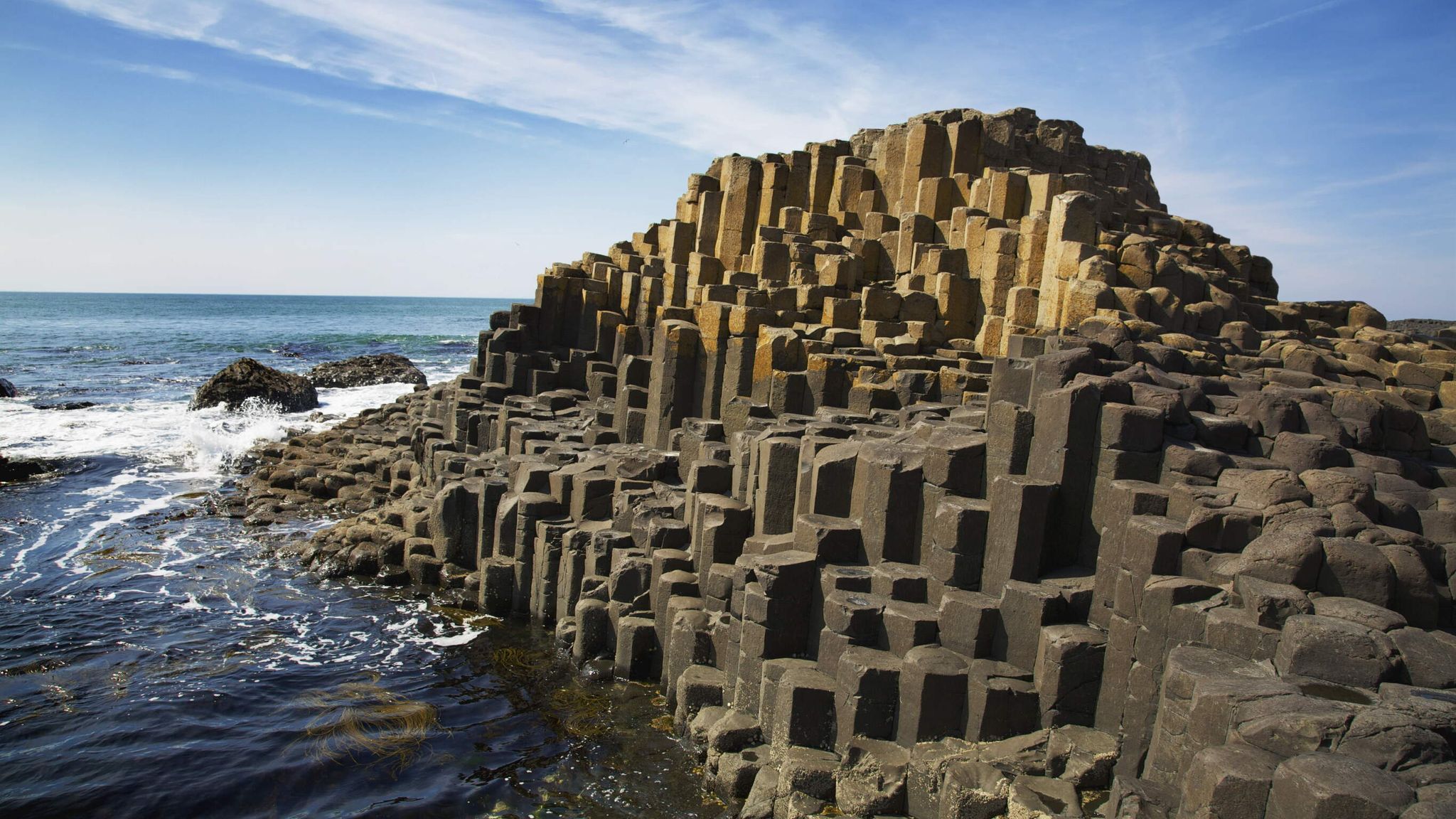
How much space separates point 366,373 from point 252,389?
988 centimetres

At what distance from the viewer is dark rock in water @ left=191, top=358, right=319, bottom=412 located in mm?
29453

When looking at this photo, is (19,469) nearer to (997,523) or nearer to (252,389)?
(252,389)

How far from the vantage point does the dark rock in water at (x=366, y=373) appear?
3909 cm

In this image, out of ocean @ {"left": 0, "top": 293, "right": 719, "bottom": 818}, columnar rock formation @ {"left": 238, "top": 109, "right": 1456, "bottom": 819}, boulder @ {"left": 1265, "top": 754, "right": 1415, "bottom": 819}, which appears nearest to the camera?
boulder @ {"left": 1265, "top": 754, "right": 1415, "bottom": 819}

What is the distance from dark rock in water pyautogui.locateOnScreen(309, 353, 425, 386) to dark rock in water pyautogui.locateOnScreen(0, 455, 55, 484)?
16.8 meters

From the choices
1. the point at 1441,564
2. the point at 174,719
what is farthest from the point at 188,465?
the point at 1441,564

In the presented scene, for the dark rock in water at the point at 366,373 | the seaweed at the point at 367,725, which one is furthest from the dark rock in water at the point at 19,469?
the dark rock in water at the point at 366,373

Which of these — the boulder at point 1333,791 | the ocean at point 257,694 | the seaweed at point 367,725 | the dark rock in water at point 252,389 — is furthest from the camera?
the dark rock in water at point 252,389

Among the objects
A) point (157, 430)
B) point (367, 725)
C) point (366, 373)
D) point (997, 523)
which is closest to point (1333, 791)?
point (997, 523)

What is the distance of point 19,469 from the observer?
21.2 metres

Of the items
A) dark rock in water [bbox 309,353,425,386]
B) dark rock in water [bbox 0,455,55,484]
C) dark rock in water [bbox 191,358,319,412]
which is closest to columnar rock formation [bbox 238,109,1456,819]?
dark rock in water [bbox 0,455,55,484]

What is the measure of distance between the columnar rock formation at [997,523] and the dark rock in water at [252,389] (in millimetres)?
14255

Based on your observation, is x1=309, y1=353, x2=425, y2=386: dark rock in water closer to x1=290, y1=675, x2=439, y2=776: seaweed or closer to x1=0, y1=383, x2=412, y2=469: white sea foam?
x1=0, y1=383, x2=412, y2=469: white sea foam

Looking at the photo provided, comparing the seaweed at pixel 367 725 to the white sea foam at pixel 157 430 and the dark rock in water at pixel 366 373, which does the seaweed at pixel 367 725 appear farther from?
the dark rock in water at pixel 366 373
